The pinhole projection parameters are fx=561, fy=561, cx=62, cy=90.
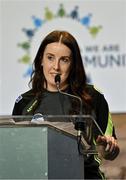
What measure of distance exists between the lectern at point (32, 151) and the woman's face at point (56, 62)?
607 mm

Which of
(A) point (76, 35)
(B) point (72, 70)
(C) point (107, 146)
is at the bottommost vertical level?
→ (C) point (107, 146)

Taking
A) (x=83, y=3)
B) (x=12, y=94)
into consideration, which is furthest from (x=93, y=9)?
(x=12, y=94)

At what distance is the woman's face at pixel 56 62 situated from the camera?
1920mm

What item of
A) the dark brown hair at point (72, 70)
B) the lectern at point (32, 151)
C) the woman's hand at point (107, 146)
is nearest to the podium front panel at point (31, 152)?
the lectern at point (32, 151)

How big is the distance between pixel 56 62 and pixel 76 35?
1.56m

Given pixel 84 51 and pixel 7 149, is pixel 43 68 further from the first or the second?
pixel 84 51

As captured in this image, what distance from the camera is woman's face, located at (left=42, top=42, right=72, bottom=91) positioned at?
6.30 ft

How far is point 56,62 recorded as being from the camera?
1.92 meters

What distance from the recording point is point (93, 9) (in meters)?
3.50

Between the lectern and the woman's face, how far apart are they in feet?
1.99

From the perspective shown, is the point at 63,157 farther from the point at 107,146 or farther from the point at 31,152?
the point at 107,146

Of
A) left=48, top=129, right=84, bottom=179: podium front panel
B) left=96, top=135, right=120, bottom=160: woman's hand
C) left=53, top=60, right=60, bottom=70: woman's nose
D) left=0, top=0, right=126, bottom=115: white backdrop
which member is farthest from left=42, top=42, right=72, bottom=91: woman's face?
left=0, top=0, right=126, bottom=115: white backdrop

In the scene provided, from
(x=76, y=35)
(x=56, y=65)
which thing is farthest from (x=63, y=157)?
(x=76, y=35)

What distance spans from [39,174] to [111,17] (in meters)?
2.33
